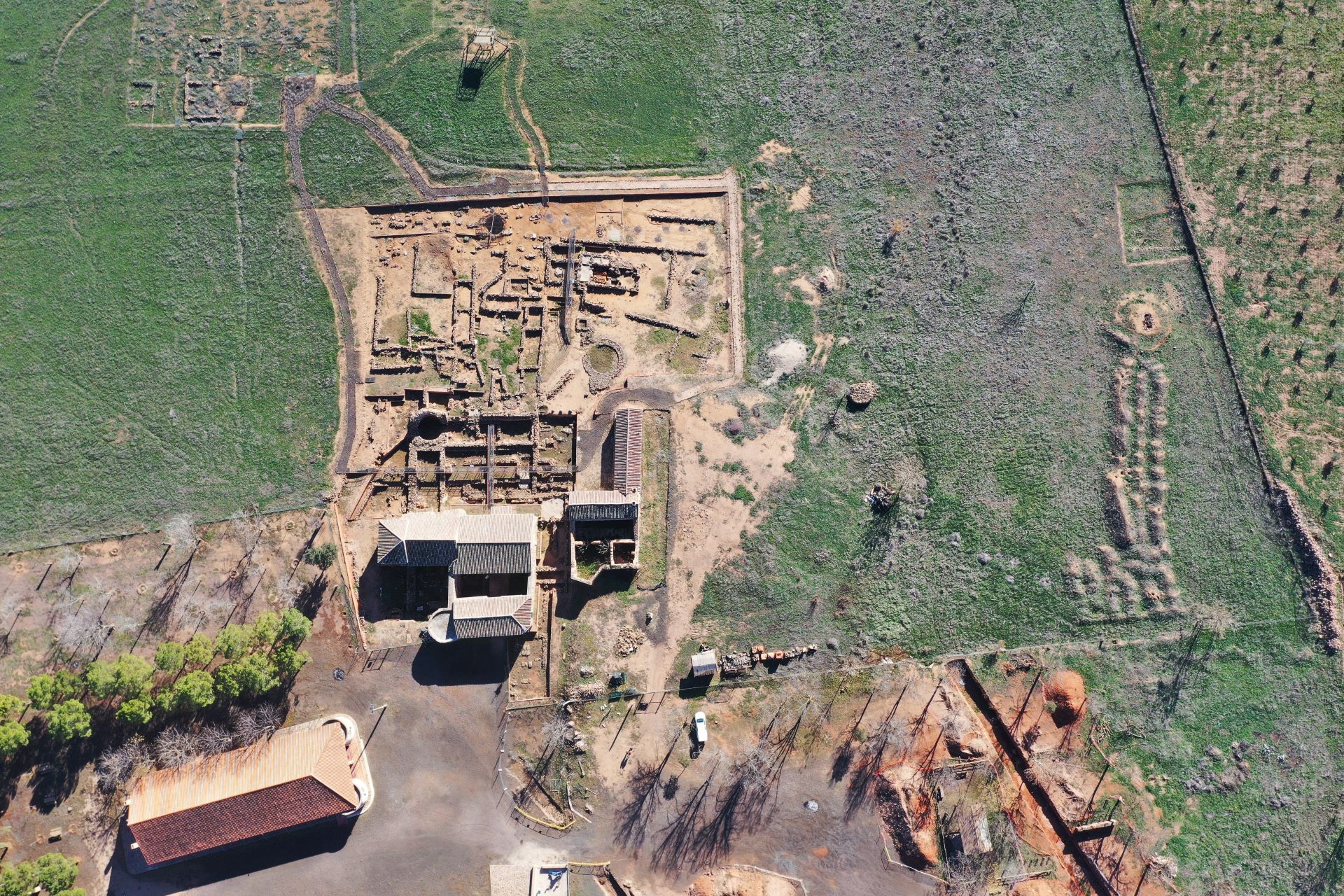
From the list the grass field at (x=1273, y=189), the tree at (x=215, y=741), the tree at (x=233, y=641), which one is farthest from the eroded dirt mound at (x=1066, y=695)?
the tree at (x=215, y=741)

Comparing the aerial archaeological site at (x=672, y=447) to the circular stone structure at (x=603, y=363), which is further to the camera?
the circular stone structure at (x=603, y=363)

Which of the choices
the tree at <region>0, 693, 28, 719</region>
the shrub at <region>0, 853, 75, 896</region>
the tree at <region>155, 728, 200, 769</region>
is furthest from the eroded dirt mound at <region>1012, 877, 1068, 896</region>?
the tree at <region>0, 693, 28, 719</region>

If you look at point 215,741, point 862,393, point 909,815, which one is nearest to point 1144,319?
point 862,393

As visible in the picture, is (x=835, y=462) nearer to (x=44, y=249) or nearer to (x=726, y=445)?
(x=726, y=445)

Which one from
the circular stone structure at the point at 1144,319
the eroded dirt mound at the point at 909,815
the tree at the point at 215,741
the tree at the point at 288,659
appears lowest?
the eroded dirt mound at the point at 909,815

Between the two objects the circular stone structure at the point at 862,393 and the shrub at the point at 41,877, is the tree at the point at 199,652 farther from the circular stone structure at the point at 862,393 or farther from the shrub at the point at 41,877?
the circular stone structure at the point at 862,393

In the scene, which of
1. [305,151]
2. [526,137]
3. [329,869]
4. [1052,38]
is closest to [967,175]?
[1052,38]
